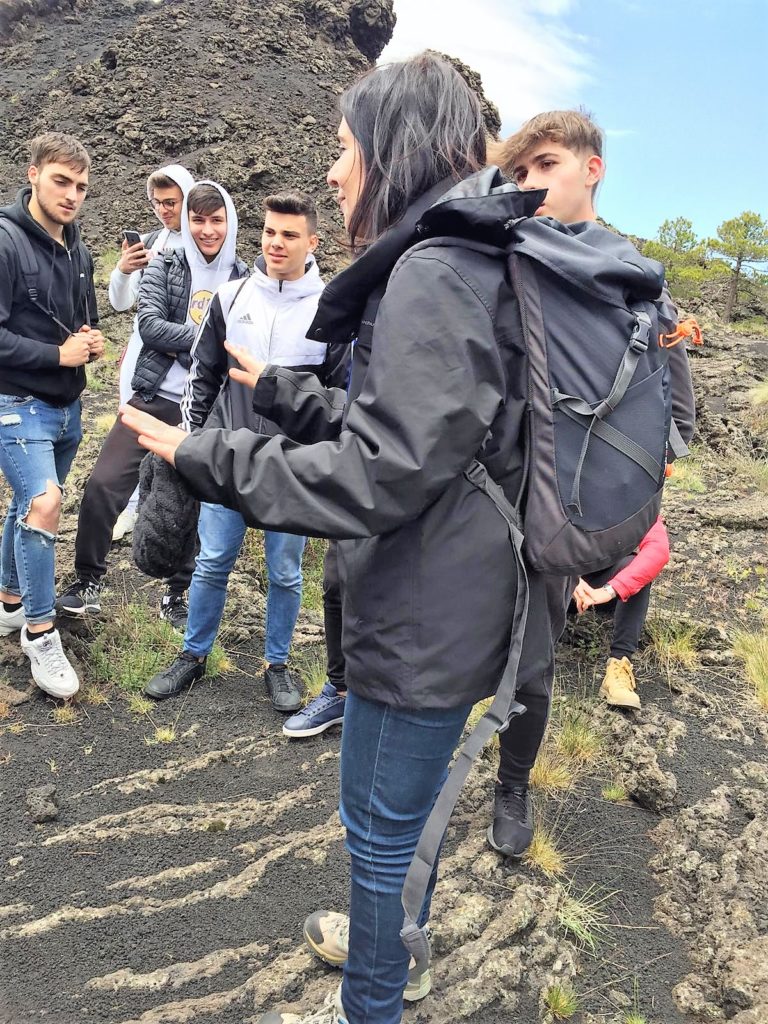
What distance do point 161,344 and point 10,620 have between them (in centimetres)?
162

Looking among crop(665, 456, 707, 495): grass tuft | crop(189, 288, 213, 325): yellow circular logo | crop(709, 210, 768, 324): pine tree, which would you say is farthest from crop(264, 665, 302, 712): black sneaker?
crop(709, 210, 768, 324): pine tree

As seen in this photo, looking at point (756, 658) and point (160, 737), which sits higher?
point (756, 658)

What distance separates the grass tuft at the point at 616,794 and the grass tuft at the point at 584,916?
58 cm

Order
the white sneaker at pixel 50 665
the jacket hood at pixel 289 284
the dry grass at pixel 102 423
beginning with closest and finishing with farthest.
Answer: the jacket hood at pixel 289 284 < the white sneaker at pixel 50 665 < the dry grass at pixel 102 423

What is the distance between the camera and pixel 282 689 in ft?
12.3

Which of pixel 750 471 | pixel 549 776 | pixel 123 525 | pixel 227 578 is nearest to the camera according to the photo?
pixel 549 776

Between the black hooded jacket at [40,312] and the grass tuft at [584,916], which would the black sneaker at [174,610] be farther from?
the grass tuft at [584,916]

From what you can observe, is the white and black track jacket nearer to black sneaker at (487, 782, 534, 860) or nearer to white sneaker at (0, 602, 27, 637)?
white sneaker at (0, 602, 27, 637)

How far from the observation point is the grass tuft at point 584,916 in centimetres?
249

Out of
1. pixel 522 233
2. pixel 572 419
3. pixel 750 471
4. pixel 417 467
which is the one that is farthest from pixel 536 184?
pixel 750 471

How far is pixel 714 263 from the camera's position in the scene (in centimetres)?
2722

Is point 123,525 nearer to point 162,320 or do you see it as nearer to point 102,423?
point 162,320

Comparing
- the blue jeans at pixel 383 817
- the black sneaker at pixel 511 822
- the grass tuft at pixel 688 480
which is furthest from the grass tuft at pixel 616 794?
the grass tuft at pixel 688 480

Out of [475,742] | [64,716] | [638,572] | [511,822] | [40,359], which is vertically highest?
[40,359]
